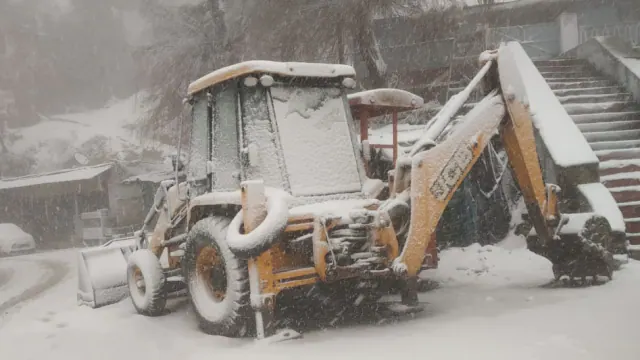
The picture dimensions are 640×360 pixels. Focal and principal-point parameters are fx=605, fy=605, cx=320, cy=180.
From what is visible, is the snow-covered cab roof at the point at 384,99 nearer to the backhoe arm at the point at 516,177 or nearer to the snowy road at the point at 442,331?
the backhoe arm at the point at 516,177

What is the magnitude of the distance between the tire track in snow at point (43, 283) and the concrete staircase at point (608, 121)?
29.6 ft

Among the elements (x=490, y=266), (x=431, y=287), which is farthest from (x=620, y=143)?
(x=431, y=287)

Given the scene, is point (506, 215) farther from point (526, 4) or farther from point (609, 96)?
point (526, 4)

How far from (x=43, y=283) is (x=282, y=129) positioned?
30.1 ft

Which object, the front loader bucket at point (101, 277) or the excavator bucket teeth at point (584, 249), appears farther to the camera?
the front loader bucket at point (101, 277)

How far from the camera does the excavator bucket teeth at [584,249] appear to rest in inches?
252

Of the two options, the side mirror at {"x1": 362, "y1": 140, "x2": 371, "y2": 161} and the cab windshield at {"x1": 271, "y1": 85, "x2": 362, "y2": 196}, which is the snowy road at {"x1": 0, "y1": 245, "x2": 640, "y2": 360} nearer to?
the cab windshield at {"x1": 271, "y1": 85, "x2": 362, "y2": 196}

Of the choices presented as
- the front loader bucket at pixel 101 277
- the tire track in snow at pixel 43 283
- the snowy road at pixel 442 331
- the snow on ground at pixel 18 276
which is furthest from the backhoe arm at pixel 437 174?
the snow on ground at pixel 18 276

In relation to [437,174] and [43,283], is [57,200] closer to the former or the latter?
[43,283]

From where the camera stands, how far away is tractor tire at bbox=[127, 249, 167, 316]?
6.90 m

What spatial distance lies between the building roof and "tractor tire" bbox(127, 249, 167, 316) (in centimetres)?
1994

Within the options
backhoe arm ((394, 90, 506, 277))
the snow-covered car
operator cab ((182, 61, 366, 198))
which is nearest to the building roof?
the snow-covered car

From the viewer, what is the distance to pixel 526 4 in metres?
21.7

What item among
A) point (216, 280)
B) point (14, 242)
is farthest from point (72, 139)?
point (216, 280)
